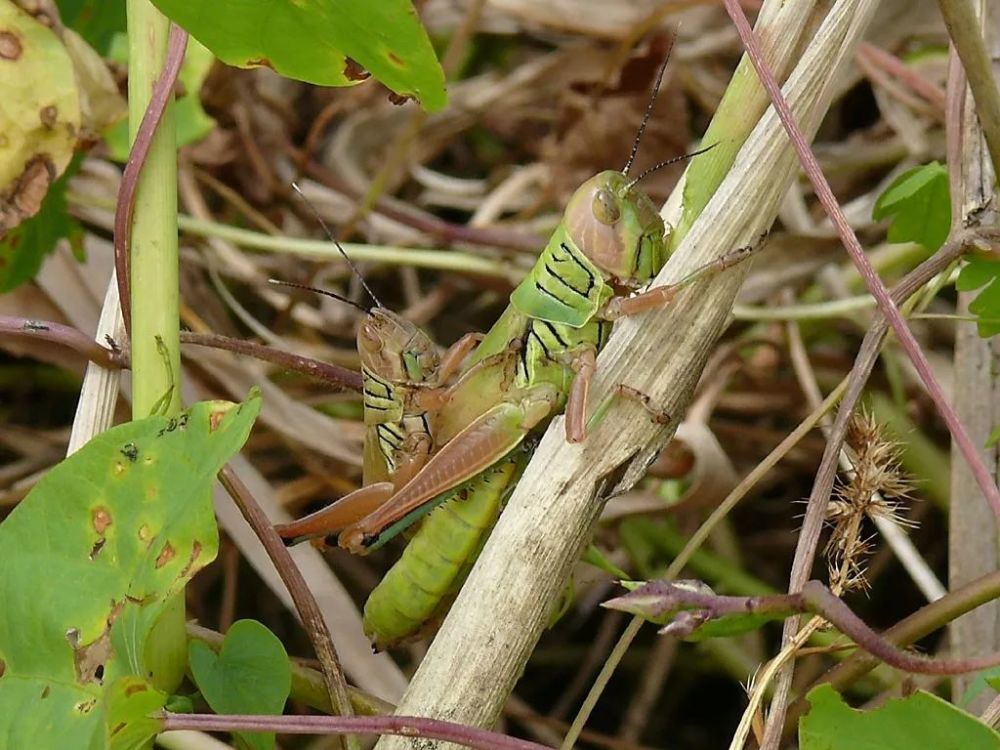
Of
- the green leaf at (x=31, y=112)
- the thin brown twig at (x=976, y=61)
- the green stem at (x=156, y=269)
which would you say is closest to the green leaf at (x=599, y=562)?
the green stem at (x=156, y=269)

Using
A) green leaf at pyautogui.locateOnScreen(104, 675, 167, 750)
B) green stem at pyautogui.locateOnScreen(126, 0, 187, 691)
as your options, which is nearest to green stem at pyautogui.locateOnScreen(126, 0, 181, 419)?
green stem at pyautogui.locateOnScreen(126, 0, 187, 691)

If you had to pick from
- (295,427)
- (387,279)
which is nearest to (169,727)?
(295,427)

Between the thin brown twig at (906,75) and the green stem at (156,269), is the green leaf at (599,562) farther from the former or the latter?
the thin brown twig at (906,75)

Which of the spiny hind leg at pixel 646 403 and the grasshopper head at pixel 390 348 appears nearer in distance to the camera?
the spiny hind leg at pixel 646 403

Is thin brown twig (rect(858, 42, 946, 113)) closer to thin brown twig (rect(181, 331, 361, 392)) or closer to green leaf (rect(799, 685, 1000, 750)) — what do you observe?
thin brown twig (rect(181, 331, 361, 392))

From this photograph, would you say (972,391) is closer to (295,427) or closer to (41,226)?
(295,427)
